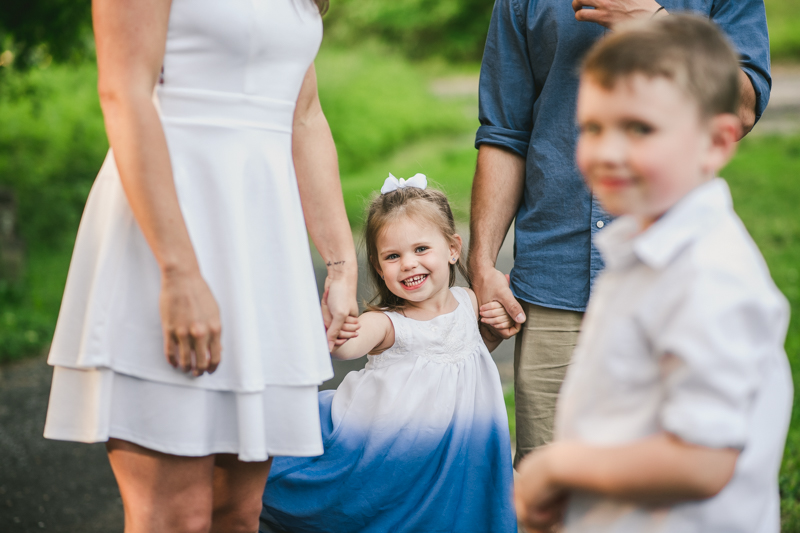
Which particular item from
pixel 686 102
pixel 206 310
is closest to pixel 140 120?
pixel 206 310

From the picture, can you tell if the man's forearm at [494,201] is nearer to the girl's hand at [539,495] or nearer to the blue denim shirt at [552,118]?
the blue denim shirt at [552,118]

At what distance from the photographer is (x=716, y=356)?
0.98 meters

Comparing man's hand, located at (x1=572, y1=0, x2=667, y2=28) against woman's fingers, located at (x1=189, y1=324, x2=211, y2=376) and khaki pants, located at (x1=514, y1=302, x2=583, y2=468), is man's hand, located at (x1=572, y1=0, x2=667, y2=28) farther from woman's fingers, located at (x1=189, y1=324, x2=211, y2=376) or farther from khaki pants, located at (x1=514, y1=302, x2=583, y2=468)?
woman's fingers, located at (x1=189, y1=324, x2=211, y2=376)

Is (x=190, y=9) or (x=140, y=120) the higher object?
(x=190, y=9)

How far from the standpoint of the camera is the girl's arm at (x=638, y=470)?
1012 millimetres

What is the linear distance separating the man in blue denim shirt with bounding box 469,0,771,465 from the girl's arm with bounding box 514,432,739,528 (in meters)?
1.06

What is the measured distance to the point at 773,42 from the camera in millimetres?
18438

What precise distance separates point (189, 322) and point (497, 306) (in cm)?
107

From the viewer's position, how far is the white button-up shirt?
0.99 meters

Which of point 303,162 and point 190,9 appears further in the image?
point 303,162

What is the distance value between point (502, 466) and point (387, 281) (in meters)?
0.69


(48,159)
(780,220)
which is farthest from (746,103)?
(48,159)

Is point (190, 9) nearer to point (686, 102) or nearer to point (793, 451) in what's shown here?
point (686, 102)

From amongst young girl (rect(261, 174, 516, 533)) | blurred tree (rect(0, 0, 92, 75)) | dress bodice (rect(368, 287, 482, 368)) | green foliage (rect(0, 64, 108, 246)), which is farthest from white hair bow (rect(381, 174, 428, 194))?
green foliage (rect(0, 64, 108, 246))
